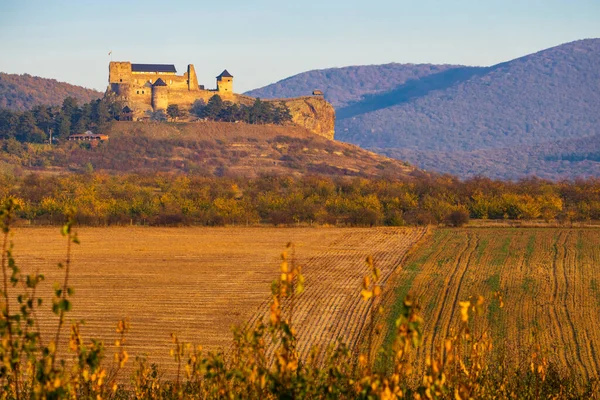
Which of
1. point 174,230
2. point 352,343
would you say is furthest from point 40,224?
point 352,343

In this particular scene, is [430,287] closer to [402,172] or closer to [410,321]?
[410,321]

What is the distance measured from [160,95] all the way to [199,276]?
82.8 meters

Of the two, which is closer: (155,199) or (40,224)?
(40,224)

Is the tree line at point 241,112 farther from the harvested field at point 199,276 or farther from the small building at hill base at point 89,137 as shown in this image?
the harvested field at point 199,276

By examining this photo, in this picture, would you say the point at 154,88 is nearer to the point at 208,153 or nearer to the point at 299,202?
the point at 208,153

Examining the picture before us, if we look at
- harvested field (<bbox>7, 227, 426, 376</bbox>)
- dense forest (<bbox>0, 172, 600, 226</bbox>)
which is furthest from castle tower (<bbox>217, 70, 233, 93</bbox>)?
harvested field (<bbox>7, 227, 426, 376</bbox>)

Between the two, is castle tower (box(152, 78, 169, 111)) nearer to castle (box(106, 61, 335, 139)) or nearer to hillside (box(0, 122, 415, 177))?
castle (box(106, 61, 335, 139))

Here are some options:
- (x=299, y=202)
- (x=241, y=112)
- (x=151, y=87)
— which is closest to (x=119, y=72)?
(x=151, y=87)

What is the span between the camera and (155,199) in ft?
224

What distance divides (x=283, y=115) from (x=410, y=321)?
122586mm

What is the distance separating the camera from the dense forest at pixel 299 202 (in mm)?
62719

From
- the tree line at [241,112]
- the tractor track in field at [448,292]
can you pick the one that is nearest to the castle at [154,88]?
the tree line at [241,112]

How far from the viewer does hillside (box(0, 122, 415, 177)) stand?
349 ft

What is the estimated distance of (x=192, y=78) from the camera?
123062mm
